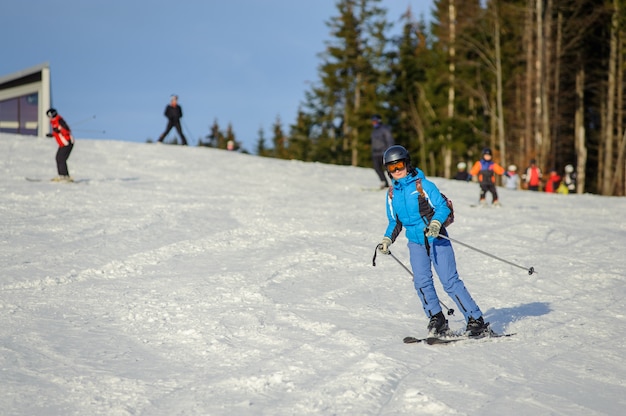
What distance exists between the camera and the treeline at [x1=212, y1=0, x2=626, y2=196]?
31750mm

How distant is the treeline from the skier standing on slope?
75.1 ft

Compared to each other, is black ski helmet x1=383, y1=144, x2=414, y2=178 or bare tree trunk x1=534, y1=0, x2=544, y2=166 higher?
bare tree trunk x1=534, y1=0, x2=544, y2=166

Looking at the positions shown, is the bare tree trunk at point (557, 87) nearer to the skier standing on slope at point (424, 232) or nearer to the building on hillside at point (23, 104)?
the building on hillside at point (23, 104)

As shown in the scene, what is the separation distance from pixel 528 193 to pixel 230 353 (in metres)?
16.4

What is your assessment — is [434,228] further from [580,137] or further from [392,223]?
[580,137]

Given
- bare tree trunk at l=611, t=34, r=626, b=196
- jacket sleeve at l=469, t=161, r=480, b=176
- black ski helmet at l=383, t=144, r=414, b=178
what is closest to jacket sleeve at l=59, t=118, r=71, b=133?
jacket sleeve at l=469, t=161, r=480, b=176

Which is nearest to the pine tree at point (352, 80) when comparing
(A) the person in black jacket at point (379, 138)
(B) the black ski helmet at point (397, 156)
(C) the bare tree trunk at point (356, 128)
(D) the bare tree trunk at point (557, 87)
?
(C) the bare tree trunk at point (356, 128)

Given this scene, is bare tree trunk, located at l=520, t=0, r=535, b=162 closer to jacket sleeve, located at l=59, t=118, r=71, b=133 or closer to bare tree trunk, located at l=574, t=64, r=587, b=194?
bare tree trunk, located at l=574, t=64, r=587, b=194

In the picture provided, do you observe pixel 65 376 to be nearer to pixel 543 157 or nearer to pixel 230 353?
pixel 230 353

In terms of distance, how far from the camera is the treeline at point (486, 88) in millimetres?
31750

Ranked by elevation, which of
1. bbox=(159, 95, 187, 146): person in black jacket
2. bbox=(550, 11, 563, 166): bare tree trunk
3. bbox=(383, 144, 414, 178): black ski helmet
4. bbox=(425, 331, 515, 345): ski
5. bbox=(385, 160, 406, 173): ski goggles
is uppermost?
bbox=(550, 11, 563, 166): bare tree trunk

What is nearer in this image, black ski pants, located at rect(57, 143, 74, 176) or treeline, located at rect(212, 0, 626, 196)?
black ski pants, located at rect(57, 143, 74, 176)

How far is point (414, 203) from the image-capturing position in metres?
6.36

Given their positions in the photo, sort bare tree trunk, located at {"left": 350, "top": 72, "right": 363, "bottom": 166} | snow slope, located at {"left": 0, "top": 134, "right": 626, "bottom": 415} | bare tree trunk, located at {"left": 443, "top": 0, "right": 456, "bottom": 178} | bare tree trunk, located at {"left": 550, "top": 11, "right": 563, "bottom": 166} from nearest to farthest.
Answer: snow slope, located at {"left": 0, "top": 134, "right": 626, "bottom": 415}
bare tree trunk, located at {"left": 550, "top": 11, "right": 563, "bottom": 166}
bare tree trunk, located at {"left": 443, "top": 0, "right": 456, "bottom": 178}
bare tree trunk, located at {"left": 350, "top": 72, "right": 363, "bottom": 166}
